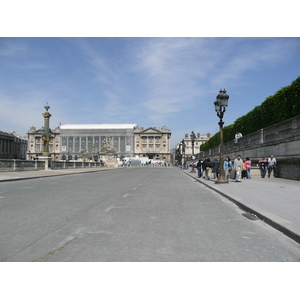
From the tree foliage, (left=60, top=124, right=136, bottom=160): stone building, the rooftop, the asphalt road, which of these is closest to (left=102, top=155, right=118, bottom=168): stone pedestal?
the tree foliage

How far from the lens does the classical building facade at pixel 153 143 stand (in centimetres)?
15438

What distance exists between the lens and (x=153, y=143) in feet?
511

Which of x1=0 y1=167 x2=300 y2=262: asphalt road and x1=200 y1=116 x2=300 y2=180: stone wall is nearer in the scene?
x1=0 y1=167 x2=300 y2=262: asphalt road

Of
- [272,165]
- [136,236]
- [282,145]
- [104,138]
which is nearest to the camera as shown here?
[136,236]

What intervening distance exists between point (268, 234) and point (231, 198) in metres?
5.42

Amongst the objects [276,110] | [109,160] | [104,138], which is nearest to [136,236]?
[276,110]

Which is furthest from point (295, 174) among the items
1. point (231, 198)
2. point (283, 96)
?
point (231, 198)

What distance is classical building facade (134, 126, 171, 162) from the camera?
15438cm

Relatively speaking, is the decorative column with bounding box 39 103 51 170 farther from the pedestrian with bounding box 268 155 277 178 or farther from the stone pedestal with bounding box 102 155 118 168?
the stone pedestal with bounding box 102 155 118 168

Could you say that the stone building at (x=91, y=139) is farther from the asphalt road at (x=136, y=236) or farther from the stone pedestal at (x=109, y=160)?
the asphalt road at (x=136, y=236)

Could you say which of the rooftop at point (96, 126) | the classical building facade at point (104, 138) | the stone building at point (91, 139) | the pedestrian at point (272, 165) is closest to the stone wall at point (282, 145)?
the pedestrian at point (272, 165)

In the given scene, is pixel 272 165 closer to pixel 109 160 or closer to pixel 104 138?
pixel 109 160

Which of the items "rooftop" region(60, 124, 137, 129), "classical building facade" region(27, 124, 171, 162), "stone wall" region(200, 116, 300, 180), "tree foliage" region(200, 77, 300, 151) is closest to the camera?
"stone wall" region(200, 116, 300, 180)

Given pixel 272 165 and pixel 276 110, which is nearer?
pixel 272 165
